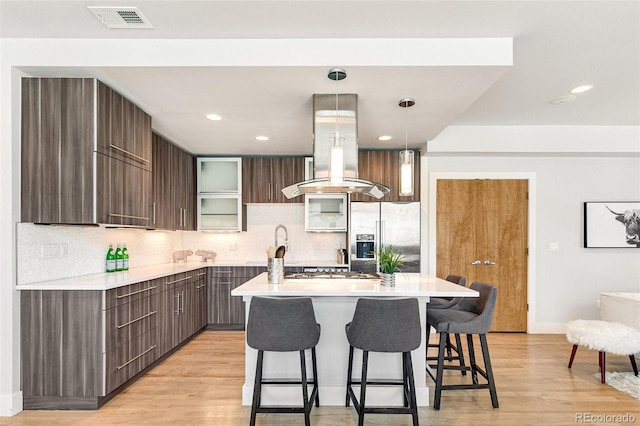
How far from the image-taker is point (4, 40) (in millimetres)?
2719

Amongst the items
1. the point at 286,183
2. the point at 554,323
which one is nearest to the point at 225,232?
the point at 286,183

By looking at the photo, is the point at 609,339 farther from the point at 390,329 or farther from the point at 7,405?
the point at 7,405

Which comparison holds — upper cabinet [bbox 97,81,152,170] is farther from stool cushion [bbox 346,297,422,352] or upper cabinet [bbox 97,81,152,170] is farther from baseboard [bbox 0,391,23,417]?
stool cushion [bbox 346,297,422,352]

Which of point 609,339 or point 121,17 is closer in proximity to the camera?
point 121,17

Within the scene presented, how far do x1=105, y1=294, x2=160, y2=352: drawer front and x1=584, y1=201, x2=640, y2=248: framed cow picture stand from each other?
5333 millimetres

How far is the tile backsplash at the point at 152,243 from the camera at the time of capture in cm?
297

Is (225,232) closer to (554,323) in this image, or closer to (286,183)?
(286,183)

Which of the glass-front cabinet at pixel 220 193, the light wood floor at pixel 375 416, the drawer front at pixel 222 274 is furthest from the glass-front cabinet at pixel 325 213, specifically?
the light wood floor at pixel 375 416

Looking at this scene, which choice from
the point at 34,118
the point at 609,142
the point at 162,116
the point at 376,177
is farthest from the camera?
the point at 376,177

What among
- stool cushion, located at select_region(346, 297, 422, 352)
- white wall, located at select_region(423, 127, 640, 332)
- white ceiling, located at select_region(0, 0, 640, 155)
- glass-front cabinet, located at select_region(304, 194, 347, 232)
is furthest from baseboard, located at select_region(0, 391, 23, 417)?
white wall, located at select_region(423, 127, 640, 332)

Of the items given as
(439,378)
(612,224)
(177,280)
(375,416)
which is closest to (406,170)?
(439,378)

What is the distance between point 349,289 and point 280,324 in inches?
22.8

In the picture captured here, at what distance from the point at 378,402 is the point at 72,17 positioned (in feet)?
10.9

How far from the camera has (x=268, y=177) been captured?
562 cm
